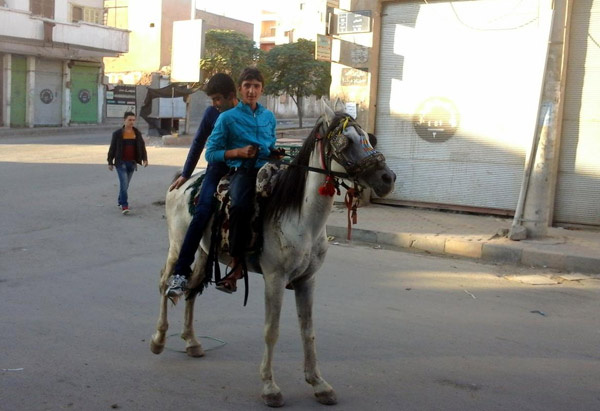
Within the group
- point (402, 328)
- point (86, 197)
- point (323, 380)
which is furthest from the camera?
point (86, 197)

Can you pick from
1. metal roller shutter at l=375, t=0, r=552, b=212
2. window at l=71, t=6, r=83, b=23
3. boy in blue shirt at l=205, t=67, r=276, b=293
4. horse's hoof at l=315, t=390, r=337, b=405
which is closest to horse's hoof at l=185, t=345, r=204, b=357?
boy in blue shirt at l=205, t=67, r=276, b=293

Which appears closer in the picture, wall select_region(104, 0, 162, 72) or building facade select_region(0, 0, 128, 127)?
building facade select_region(0, 0, 128, 127)

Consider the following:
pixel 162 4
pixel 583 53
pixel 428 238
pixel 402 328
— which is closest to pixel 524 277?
pixel 428 238

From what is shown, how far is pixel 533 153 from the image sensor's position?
10195 mm

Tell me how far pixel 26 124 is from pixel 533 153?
30967 mm

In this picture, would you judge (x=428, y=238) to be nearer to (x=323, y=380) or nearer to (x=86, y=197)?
(x=323, y=380)

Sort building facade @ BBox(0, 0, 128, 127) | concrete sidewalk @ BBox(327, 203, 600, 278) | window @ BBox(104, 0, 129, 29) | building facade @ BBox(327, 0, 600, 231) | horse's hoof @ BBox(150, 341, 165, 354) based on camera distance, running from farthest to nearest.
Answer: window @ BBox(104, 0, 129, 29), building facade @ BBox(0, 0, 128, 127), building facade @ BBox(327, 0, 600, 231), concrete sidewalk @ BBox(327, 203, 600, 278), horse's hoof @ BBox(150, 341, 165, 354)

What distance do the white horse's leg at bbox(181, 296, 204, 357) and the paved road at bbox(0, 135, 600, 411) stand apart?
10 cm

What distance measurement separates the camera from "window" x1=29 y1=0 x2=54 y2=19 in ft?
119

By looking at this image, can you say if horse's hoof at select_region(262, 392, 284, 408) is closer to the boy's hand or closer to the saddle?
the saddle

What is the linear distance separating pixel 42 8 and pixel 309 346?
3698cm

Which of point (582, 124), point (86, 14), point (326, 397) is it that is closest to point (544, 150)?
point (582, 124)

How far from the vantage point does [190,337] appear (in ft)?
17.6

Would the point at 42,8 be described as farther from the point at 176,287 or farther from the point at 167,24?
the point at 176,287
